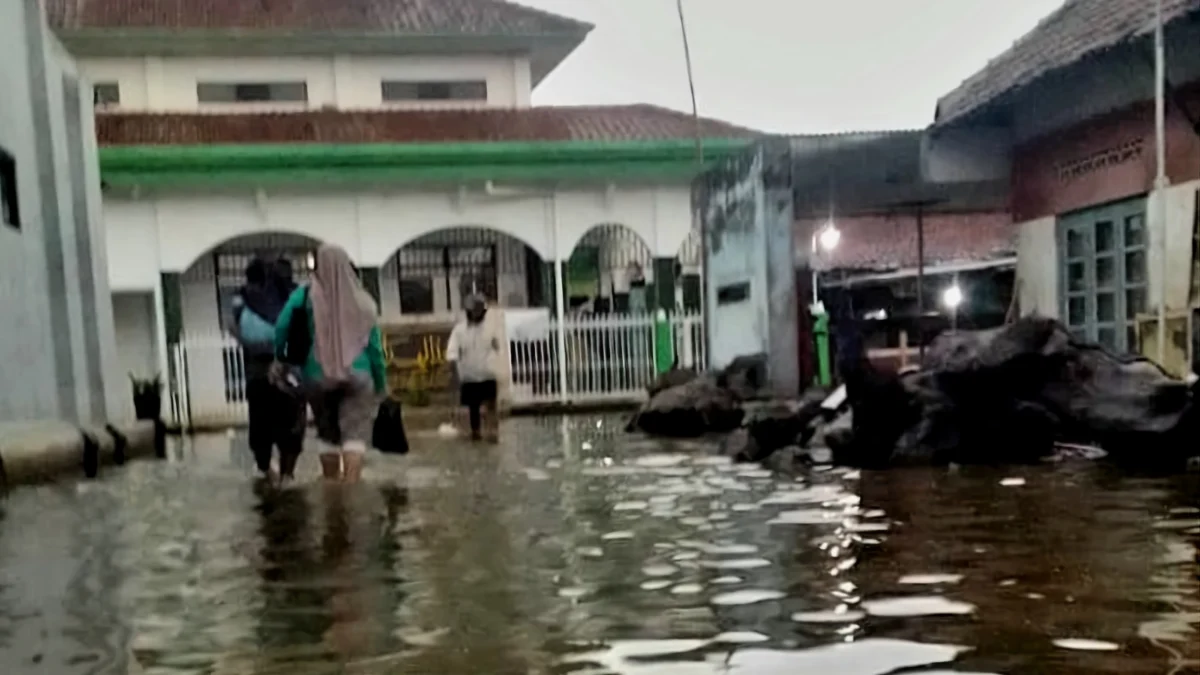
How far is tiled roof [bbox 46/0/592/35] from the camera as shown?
2503cm

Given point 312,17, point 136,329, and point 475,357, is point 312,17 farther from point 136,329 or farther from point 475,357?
point 475,357

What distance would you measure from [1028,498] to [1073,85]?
737 cm

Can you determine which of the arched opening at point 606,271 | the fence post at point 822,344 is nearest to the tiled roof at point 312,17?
the arched opening at point 606,271

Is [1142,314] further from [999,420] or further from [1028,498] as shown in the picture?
[1028,498]

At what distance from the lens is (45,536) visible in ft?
24.2

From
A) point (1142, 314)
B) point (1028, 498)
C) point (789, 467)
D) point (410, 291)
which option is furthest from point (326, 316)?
point (410, 291)

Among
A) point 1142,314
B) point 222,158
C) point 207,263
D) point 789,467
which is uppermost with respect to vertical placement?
point 222,158

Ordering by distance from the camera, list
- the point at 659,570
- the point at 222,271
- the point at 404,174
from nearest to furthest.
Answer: the point at 659,570 < the point at 404,174 < the point at 222,271

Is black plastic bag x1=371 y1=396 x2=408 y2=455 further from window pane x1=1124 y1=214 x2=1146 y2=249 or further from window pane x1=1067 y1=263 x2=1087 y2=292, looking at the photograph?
window pane x1=1067 y1=263 x2=1087 y2=292

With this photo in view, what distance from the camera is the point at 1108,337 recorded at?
13414 millimetres

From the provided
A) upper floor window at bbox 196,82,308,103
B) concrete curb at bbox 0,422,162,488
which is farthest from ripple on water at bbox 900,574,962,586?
upper floor window at bbox 196,82,308,103

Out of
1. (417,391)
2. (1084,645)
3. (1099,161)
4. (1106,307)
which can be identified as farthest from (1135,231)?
(417,391)

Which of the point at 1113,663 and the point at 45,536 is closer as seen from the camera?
the point at 1113,663

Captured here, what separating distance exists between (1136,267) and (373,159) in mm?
12898
